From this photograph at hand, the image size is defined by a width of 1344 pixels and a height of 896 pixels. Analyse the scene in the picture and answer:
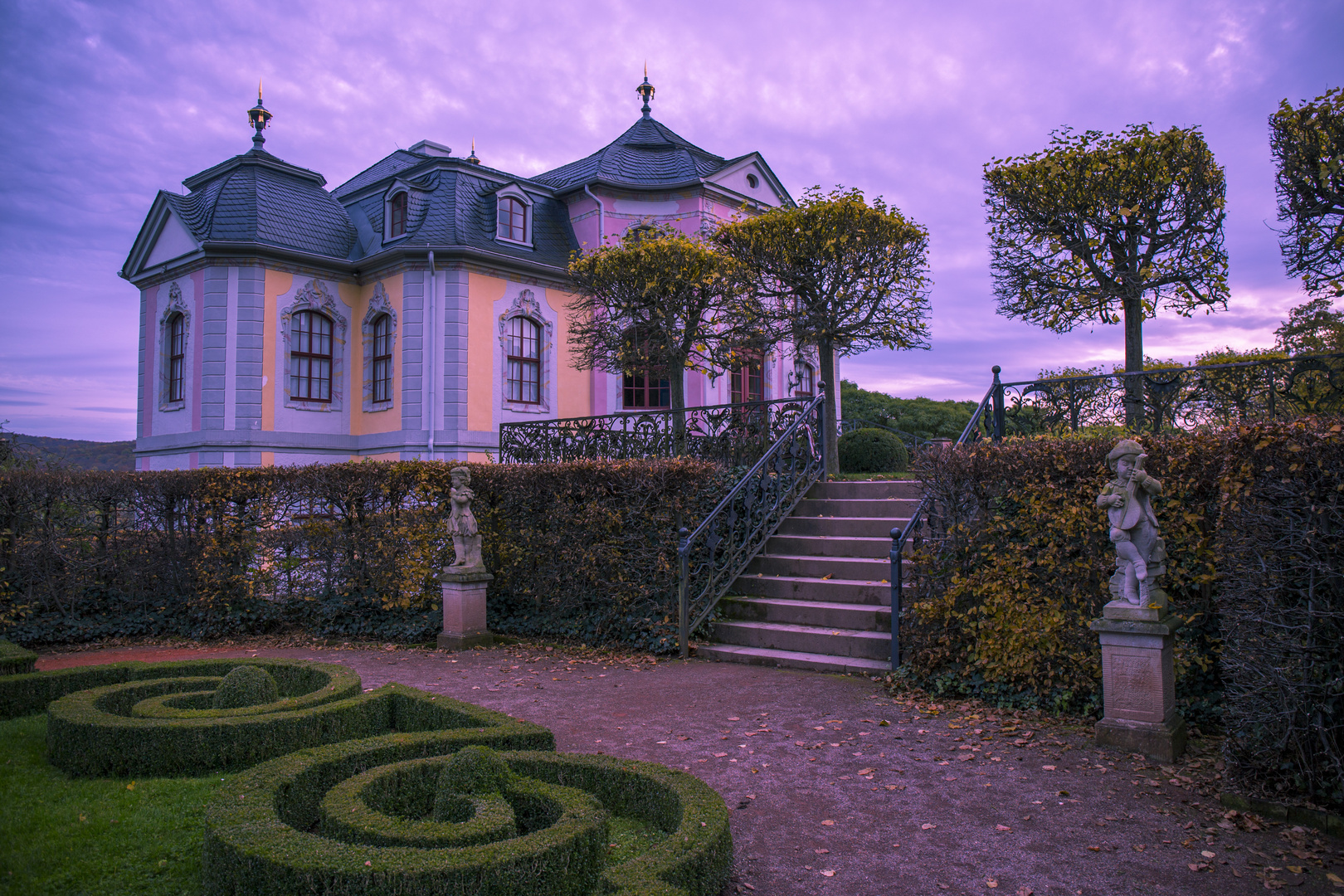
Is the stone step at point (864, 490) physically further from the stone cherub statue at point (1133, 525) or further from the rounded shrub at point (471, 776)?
the rounded shrub at point (471, 776)

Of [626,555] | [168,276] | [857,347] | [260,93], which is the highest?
[260,93]

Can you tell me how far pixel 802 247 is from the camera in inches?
522

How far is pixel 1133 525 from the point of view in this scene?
4957mm

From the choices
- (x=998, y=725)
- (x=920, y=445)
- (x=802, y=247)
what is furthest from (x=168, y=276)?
(x=998, y=725)

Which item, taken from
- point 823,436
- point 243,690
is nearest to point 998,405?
point 823,436

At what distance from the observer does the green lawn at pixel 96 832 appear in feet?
11.0

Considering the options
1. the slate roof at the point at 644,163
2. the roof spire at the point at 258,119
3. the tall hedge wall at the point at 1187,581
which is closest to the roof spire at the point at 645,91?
the slate roof at the point at 644,163

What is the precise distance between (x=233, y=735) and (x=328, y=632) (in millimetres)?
5188

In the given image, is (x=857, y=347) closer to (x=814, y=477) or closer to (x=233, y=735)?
(x=814, y=477)

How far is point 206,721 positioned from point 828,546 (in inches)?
238

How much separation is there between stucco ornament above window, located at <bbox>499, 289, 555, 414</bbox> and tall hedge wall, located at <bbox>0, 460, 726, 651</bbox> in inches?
335

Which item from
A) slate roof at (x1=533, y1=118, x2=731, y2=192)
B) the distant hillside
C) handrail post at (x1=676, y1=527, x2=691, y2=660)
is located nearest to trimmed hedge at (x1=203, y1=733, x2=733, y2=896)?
handrail post at (x1=676, y1=527, x2=691, y2=660)

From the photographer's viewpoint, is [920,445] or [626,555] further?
[626,555]

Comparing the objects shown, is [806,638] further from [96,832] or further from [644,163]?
[644,163]
